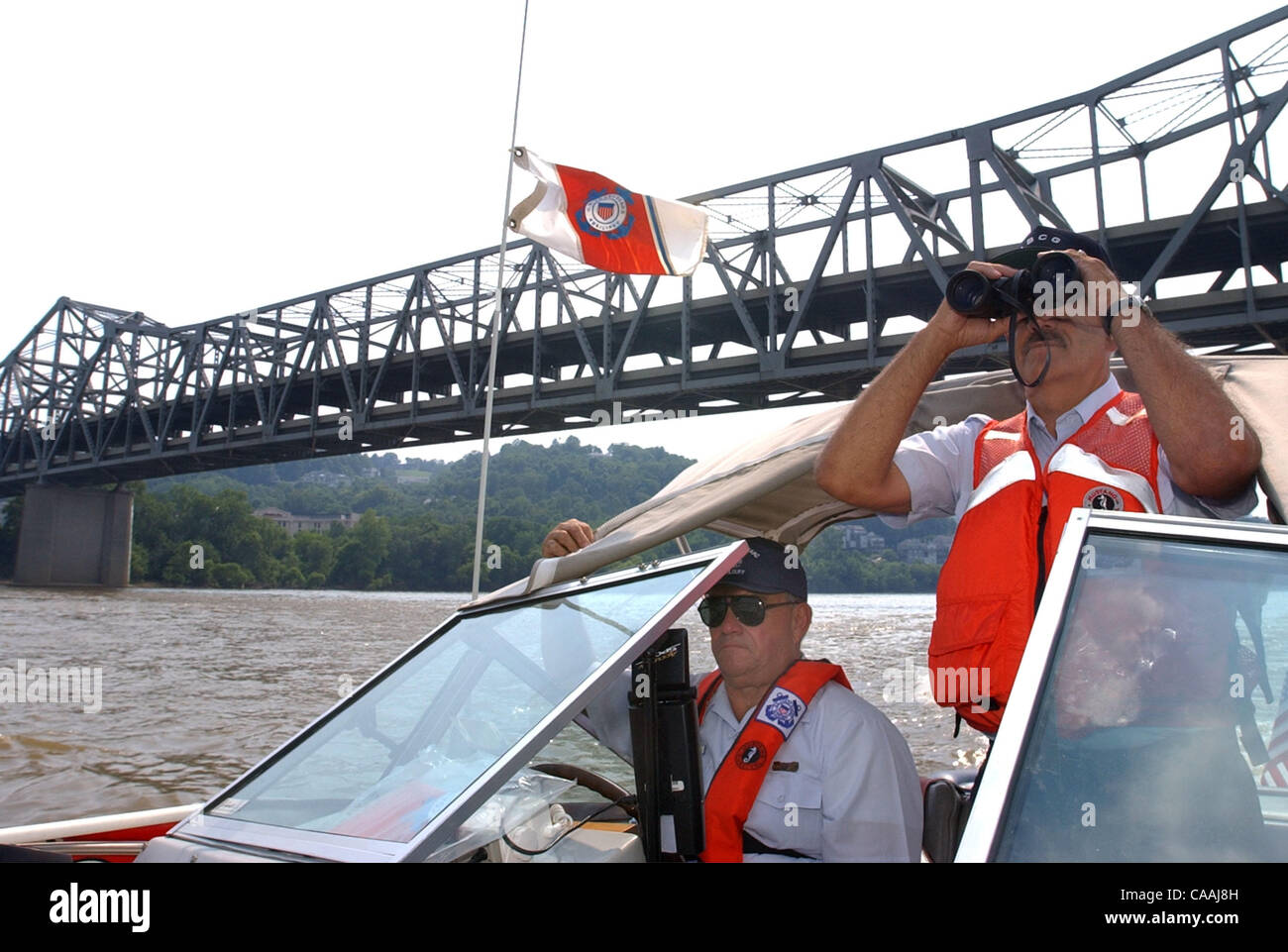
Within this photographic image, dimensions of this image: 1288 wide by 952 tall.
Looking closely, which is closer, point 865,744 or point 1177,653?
point 1177,653

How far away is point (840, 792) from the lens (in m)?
2.60

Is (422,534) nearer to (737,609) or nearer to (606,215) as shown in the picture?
(606,215)

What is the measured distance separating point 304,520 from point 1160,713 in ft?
355

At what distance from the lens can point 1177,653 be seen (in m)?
1.58

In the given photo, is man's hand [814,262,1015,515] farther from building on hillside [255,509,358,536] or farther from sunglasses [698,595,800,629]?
building on hillside [255,509,358,536]

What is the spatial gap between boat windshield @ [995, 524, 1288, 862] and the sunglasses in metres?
1.40

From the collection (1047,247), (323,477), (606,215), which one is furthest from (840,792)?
(323,477)

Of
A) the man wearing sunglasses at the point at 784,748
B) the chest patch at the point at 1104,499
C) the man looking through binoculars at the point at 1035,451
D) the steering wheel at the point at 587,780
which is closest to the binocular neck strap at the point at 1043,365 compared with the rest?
the man looking through binoculars at the point at 1035,451

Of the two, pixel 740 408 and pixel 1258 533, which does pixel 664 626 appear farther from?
pixel 740 408

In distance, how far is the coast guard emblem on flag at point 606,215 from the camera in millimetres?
12516

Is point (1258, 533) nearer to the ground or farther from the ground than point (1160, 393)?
nearer to the ground
